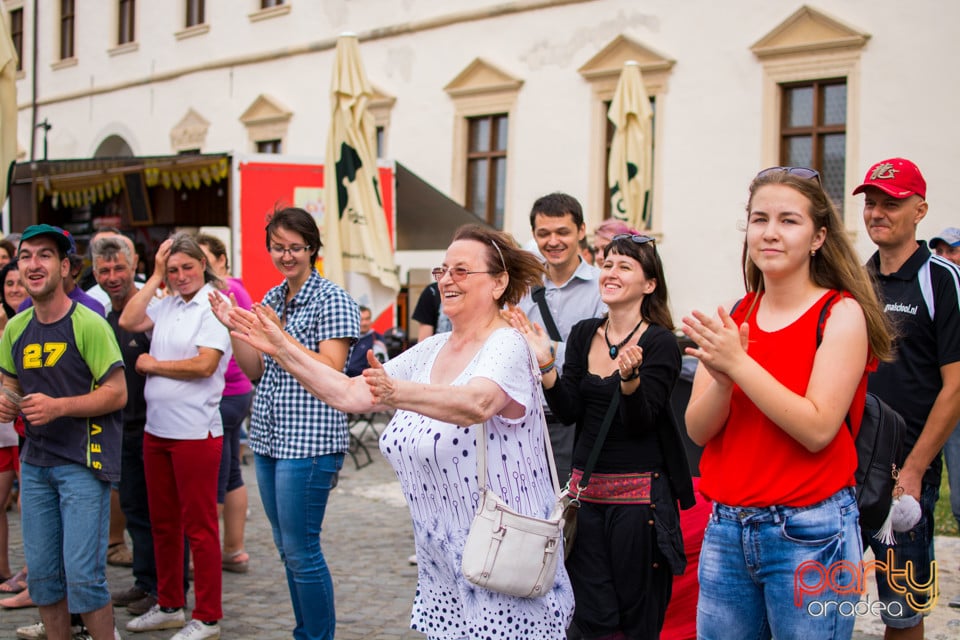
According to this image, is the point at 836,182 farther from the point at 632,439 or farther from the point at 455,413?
the point at 455,413

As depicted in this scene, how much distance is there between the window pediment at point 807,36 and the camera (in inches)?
580

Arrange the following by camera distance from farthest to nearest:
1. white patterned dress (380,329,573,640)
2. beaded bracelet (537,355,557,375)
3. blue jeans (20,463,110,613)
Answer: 1. blue jeans (20,463,110,613)
2. beaded bracelet (537,355,557,375)
3. white patterned dress (380,329,573,640)

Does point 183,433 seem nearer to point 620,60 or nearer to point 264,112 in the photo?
point 620,60

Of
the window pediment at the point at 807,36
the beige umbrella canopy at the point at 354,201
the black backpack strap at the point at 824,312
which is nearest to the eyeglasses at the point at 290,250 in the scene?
the black backpack strap at the point at 824,312

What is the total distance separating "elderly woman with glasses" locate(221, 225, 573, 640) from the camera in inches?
113

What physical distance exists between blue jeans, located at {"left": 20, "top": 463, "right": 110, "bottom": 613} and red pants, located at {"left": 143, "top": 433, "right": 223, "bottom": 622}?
24.4 inches

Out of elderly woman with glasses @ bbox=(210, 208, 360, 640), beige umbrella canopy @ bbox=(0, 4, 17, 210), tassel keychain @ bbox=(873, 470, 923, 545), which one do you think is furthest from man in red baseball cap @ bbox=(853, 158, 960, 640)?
beige umbrella canopy @ bbox=(0, 4, 17, 210)

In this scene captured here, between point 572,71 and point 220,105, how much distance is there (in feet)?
30.3

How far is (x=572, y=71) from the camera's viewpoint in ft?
57.6

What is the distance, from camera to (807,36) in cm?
1513

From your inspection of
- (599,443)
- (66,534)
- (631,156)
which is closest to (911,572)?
(599,443)

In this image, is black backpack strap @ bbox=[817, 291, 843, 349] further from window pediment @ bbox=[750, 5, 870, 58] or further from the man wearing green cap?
window pediment @ bbox=[750, 5, 870, 58]

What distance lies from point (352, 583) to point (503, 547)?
10.8 feet

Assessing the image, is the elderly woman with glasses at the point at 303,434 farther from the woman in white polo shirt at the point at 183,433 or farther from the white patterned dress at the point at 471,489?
the white patterned dress at the point at 471,489
